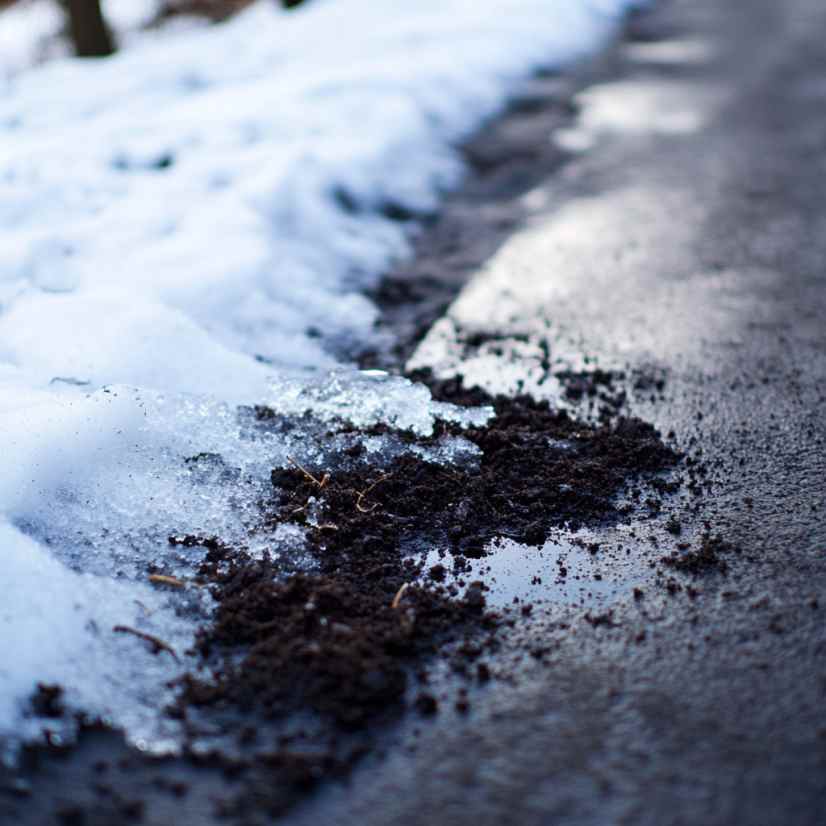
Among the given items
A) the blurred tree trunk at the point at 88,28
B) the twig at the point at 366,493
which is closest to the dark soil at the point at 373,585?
the twig at the point at 366,493

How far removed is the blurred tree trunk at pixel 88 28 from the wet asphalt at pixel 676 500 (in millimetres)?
4796

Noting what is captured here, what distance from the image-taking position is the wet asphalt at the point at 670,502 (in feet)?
5.88

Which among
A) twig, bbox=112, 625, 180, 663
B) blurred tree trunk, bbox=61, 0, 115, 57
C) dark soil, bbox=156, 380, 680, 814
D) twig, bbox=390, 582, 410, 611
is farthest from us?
blurred tree trunk, bbox=61, 0, 115, 57

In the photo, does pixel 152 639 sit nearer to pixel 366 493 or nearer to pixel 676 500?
pixel 366 493

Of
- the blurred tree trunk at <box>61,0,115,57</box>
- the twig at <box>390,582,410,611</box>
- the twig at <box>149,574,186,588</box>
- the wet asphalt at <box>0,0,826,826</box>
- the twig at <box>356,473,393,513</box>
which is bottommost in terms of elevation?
the wet asphalt at <box>0,0,826,826</box>

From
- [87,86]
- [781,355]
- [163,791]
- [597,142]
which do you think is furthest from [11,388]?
[87,86]

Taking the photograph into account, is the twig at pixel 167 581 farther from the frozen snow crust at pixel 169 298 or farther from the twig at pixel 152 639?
the twig at pixel 152 639

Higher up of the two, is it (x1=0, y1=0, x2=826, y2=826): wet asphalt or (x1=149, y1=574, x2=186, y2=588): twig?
(x1=149, y1=574, x2=186, y2=588): twig

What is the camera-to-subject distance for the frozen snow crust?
7.43ft

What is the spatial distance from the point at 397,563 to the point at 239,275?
6.58 feet

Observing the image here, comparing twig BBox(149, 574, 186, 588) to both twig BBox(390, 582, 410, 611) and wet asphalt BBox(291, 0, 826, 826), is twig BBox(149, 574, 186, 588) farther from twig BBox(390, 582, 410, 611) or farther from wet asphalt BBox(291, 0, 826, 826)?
wet asphalt BBox(291, 0, 826, 826)

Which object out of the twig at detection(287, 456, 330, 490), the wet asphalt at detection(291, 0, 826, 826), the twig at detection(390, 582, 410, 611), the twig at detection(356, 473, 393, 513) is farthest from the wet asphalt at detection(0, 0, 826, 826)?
the twig at detection(287, 456, 330, 490)

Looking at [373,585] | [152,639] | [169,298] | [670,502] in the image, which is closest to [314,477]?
[373,585]

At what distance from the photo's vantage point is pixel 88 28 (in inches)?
339
